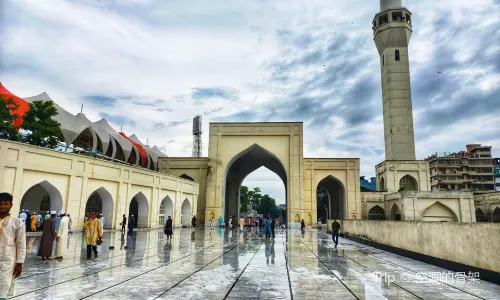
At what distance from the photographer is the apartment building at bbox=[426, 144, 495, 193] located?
5681 centimetres

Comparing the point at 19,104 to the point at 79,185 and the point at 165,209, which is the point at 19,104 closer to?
the point at 79,185

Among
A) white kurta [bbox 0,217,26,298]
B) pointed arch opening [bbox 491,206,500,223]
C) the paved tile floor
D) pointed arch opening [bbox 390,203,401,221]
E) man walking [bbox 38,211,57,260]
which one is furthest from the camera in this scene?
pointed arch opening [bbox 491,206,500,223]

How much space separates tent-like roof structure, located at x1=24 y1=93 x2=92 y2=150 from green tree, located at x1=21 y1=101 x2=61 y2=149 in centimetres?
445

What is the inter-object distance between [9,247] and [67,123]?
27.5 meters

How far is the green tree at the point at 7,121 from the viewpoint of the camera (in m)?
19.5

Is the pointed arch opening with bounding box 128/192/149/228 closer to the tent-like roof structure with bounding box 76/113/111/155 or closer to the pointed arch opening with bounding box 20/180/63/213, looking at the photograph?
the pointed arch opening with bounding box 20/180/63/213

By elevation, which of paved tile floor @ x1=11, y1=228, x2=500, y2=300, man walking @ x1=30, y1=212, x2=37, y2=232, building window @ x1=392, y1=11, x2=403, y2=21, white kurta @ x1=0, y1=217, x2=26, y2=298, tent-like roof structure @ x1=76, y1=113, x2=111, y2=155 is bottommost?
paved tile floor @ x1=11, y1=228, x2=500, y2=300

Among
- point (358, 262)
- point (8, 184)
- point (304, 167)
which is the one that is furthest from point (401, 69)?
point (8, 184)

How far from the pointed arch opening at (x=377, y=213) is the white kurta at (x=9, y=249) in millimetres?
34525

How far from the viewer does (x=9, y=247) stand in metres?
3.19

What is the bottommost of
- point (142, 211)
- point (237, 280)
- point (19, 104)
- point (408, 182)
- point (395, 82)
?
point (237, 280)

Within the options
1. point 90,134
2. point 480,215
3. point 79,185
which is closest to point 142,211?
point 79,185

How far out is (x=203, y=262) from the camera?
7.73 meters

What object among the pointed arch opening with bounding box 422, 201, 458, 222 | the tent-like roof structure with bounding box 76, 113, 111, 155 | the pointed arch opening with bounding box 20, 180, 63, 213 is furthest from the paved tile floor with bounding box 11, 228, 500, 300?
the tent-like roof structure with bounding box 76, 113, 111, 155
